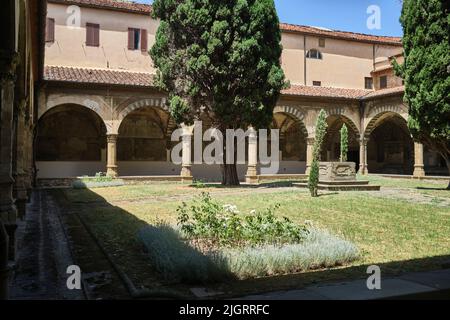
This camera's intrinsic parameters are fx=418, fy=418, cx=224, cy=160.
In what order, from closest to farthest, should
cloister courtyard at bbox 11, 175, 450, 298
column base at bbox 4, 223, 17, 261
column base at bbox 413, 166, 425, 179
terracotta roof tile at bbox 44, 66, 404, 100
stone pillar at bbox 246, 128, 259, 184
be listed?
cloister courtyard at bbox 11, 175, 450, 298, column base at bbox 4, 223, 17, 261, terracotta roof tile at bbox 44, 66, 404, 100, stone pillar at bbox 246, 128, 259, 184, column base at bbox 413, 166, 425, 179

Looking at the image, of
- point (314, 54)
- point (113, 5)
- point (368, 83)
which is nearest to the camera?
point (113, 5)

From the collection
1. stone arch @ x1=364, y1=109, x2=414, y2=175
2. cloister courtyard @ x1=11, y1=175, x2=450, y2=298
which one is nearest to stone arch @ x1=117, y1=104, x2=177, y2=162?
cloister courtyard @ x1=11, y1=175, x2=450, y2=298

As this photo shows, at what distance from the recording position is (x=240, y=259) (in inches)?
189

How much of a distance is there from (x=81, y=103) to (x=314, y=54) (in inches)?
642

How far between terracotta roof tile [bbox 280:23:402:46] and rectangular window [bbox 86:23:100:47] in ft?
38.3

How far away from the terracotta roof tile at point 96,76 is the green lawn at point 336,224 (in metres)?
8.19

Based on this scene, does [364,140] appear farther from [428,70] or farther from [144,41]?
[144,41]

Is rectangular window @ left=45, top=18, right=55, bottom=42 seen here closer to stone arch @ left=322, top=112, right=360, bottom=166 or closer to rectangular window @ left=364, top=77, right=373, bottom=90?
stone arch @ left=322, top=112, right=360, bottom=166

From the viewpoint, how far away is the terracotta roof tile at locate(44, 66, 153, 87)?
66.4 ft
